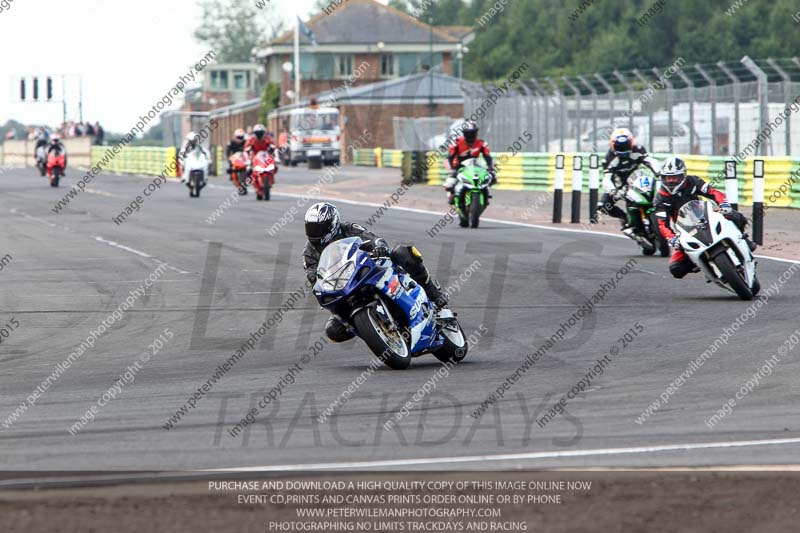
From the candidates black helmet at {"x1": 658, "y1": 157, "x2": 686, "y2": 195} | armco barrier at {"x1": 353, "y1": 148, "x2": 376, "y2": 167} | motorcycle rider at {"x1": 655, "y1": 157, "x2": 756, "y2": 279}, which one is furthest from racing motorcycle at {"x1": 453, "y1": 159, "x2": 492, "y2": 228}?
armco barrier at {"x1": 353, "y1": 148, "x2": 376, "y2": 167}

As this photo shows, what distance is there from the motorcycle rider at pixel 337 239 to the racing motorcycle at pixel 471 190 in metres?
13.2

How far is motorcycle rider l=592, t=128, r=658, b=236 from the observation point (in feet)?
60.8

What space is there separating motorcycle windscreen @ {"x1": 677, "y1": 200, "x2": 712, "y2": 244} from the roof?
265ft

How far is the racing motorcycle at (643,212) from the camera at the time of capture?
17.9 m

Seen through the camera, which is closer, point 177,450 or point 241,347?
point 177,450

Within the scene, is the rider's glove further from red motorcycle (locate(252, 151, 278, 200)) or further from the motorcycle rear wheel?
red motorcycle (locate(252, 151, 278, 200))

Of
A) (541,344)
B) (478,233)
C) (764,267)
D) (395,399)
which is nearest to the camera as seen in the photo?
(395,399)

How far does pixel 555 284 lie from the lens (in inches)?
592

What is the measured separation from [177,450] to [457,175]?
1671cm

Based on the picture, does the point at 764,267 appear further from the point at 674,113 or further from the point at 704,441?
the point at 674,113

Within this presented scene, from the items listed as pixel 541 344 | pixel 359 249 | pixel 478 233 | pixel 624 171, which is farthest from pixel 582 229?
pixel 359 249

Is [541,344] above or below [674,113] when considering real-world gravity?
below

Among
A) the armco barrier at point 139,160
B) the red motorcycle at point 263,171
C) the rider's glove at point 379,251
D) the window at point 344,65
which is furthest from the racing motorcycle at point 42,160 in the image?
the rider's glove at point 379,251

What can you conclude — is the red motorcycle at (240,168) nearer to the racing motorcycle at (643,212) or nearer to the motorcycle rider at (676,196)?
the racing motorcycle at (643,212)
